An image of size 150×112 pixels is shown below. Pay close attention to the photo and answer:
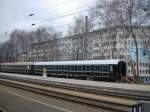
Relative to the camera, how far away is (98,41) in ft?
295

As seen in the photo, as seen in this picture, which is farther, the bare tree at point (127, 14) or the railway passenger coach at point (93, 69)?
the bare tree at point (127, 14)

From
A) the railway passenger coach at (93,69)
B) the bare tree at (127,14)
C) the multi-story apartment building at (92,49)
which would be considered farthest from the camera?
the multi-story apartment building at (92,49)

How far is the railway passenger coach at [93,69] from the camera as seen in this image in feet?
125

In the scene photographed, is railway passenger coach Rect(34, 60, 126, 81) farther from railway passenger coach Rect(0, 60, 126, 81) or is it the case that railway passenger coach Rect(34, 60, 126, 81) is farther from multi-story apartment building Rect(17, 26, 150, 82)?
multi-story apartment building Rect(17, 26, 150, 82)

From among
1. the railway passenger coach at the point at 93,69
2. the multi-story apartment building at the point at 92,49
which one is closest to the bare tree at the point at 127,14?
the railway passenger coach at the point at 93,69

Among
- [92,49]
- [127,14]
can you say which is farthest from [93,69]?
[92,49]

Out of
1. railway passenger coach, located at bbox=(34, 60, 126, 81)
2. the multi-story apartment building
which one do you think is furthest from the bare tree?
the multi-story apartment building

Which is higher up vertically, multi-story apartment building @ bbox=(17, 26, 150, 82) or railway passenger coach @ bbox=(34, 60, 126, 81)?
multi-story apartment building @ bbox=(17, 26, 150, 82)

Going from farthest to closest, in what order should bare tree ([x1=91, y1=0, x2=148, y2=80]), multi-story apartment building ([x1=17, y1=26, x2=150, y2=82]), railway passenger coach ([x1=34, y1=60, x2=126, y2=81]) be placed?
multi-story apartment building ([x1=17, y1=26, x2=150, y2=82]), bare tree ([x1=91, y1=0, x2=148, y2=80]), railway passenger coach ([x1=34, y1=60, x2=126, y2=81])

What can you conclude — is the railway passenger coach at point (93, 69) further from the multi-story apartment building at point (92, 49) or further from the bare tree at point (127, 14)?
the multi-story apartment building at point (92, 49)

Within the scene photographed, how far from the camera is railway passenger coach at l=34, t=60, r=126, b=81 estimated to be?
3809cm

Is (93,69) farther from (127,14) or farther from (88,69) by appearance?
(127,14)

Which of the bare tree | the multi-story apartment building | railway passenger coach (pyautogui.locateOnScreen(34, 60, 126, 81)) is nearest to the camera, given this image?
railway passenger coach (pyautogui.locateOnScreen(34, 60, 126, 81))

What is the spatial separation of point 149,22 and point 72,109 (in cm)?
3568
